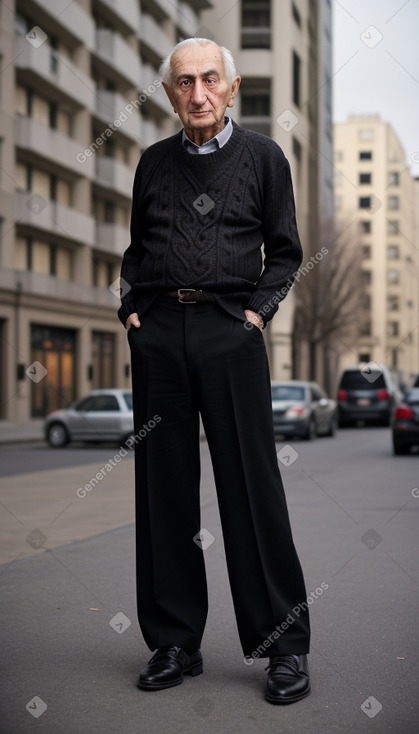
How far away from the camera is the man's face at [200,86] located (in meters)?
3.33

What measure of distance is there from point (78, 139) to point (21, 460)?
20.9m

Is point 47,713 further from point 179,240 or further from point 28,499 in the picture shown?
point 28,499

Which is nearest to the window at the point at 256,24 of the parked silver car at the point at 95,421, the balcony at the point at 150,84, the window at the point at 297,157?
the window at the point at 297,157

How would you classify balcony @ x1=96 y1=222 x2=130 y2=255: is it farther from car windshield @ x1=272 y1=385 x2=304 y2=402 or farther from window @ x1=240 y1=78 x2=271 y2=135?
car windshield @ x1=272 y1=385 x2=304 y2=402

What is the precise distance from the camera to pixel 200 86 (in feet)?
10.9

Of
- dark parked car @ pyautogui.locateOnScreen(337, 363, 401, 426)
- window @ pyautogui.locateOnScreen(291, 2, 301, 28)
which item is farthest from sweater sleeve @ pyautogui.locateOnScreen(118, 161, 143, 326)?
window @ pyautogui.locateOnScreen(291, 2, 301, 28)

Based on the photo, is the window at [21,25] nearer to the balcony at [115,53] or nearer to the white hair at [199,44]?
the balcony at [115,53]

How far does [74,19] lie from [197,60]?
32.5 m

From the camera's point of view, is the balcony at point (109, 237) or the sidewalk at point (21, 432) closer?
the sidewalk at point (21, 432)

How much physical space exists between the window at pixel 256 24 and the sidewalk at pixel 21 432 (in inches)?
934

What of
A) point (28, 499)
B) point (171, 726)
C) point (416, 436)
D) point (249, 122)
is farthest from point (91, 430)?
point (249, 122)

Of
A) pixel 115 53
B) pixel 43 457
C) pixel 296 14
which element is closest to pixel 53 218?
pixel 115 53

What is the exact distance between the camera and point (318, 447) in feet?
64.4

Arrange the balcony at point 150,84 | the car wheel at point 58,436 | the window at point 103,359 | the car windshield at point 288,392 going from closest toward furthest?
1. the car wheel at point 58,436
2. the car windshield at point 288,392
3. the window at point 103,359
4. the balcony at point 150,84
